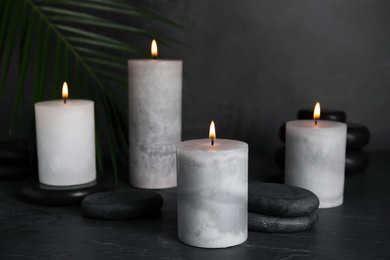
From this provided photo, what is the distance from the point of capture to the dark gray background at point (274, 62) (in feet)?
4.82

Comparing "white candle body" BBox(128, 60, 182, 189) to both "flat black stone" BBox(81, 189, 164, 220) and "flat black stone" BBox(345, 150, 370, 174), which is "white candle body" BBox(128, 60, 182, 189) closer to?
"flat black stone" BBox(81, 189, 164, 220)

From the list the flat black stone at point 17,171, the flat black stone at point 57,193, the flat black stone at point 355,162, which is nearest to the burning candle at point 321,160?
the flat black stone at point 355,162

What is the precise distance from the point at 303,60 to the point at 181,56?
1.04 feet

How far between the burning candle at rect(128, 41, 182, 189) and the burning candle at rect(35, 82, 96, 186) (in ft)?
0.34

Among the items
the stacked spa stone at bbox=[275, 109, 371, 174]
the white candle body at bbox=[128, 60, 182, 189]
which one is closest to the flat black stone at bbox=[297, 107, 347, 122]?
the stacked spa stone at bbox=[275, 109, 371, 174]

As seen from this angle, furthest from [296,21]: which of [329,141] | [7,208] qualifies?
[7,208]

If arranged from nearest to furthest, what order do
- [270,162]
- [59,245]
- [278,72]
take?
1. [59,245]
2. [270,162]
3. [278,72]

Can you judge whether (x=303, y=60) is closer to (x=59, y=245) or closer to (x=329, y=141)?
(x=329, y=141)

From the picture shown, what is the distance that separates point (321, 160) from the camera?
1.04 metres

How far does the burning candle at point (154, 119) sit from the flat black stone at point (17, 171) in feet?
0.74

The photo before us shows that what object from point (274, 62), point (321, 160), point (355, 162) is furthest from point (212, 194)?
point (274, 62)

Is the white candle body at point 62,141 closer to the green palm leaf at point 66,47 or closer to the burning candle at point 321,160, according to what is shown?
the green palm leaf at point 66,47

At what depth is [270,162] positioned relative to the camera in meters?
1.40

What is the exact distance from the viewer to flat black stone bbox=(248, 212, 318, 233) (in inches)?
35.3
